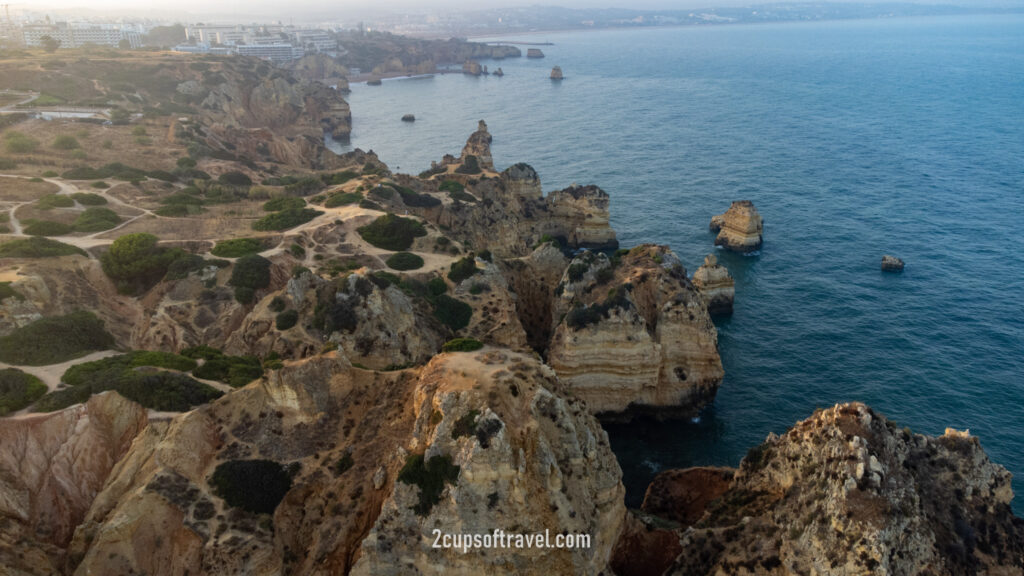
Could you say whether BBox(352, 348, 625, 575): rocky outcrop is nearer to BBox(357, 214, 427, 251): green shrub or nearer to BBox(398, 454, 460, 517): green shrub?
BBox(398, 454, 460, 517): green shrub

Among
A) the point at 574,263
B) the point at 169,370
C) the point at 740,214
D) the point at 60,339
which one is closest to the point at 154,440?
the point at 169,370

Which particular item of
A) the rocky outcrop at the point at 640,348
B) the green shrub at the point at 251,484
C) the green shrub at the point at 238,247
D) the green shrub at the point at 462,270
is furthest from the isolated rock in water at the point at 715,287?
the green shrub at the point at 251,484

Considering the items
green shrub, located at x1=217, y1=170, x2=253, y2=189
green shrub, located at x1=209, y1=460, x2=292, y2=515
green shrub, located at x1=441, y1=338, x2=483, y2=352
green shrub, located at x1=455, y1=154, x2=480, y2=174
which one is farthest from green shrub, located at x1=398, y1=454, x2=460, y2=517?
green shrub, located at x1=455, y1=154, x2=480, y2=174

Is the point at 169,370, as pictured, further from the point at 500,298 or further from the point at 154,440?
the point at 500,298

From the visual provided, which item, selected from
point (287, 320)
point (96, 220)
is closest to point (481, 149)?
point (96, 220)

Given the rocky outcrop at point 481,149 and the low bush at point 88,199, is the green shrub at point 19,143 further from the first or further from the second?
the rocky outcrop at point 481,149
